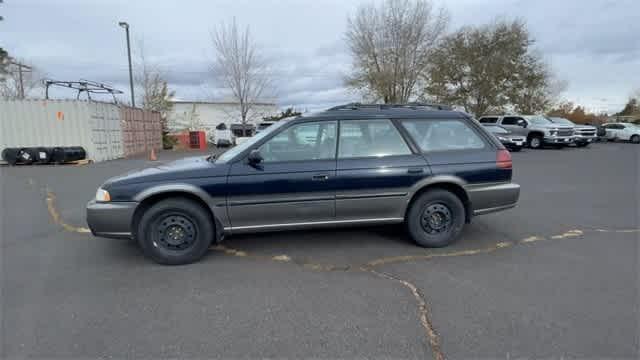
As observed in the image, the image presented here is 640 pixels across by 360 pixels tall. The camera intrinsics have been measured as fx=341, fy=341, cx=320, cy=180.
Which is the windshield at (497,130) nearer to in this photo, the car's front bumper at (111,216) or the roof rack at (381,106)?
the roof rack at (381,106)

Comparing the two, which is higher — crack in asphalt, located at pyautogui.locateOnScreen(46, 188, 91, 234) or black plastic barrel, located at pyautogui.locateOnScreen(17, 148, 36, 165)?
black plastic barrel, located at pyautogui.locateOnScreen(17, 148, 36, 165)

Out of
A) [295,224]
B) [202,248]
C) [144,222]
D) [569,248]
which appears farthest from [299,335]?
[569,248]

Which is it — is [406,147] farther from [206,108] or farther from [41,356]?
[206,108]

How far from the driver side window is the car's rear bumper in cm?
179

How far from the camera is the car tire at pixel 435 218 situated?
414cm

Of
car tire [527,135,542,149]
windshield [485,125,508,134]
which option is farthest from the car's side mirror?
car tire [527,135,542,149]

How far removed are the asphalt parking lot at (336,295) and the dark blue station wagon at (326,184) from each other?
38 centimetres

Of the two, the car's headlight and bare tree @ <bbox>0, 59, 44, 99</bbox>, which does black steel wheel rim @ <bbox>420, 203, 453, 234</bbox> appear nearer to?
the car's headlight

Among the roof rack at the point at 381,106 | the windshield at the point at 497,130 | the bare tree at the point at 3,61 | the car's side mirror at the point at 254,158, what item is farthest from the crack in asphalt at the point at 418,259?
the bare tree at the point at 3,61

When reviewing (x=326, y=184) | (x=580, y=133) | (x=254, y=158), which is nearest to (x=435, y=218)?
(x=326, y=184)

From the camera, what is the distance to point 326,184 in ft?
12.6

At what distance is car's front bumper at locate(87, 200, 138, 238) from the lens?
3586 mm

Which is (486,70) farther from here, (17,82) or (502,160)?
(17,82)

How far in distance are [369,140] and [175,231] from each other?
2.43 meters
